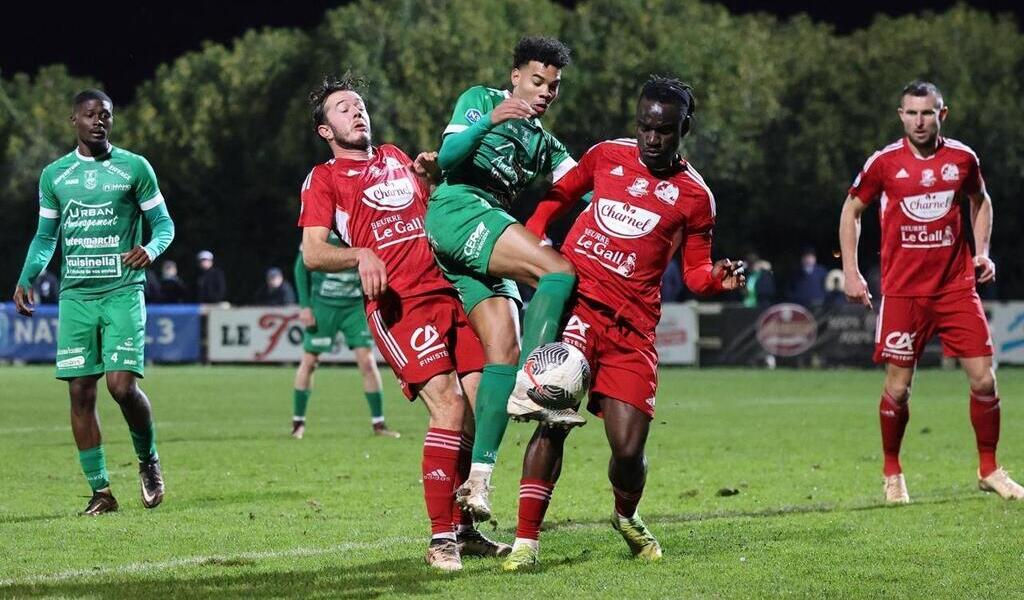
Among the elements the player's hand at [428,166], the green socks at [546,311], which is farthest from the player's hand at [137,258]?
the green socks at [546,311]

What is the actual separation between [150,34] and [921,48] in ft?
131

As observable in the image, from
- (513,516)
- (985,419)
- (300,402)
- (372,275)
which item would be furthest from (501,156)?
(300,402)

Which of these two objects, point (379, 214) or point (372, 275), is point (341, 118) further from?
point (372, 275)

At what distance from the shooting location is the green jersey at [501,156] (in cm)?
720

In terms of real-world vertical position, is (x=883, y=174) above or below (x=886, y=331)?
above

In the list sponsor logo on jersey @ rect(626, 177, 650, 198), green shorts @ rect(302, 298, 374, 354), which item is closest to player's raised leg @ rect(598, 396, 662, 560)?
sponsor logo on jersey @ rect(626, 177, 650, 198)

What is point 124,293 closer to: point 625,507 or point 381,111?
point 625,507

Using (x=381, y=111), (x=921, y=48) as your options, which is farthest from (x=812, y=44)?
(x=381, y=111)

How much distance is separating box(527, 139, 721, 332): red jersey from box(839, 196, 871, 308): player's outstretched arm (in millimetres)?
2792

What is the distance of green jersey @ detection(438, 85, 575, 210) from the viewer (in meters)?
7.20

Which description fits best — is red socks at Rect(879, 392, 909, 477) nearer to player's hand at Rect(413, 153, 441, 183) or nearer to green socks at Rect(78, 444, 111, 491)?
player's hand at Rect(413, 153, 441, 183)

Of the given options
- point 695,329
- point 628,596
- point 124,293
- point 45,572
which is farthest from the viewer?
point 695,329

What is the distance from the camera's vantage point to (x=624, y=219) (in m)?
7.12

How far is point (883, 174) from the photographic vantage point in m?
Answer: 9.94
